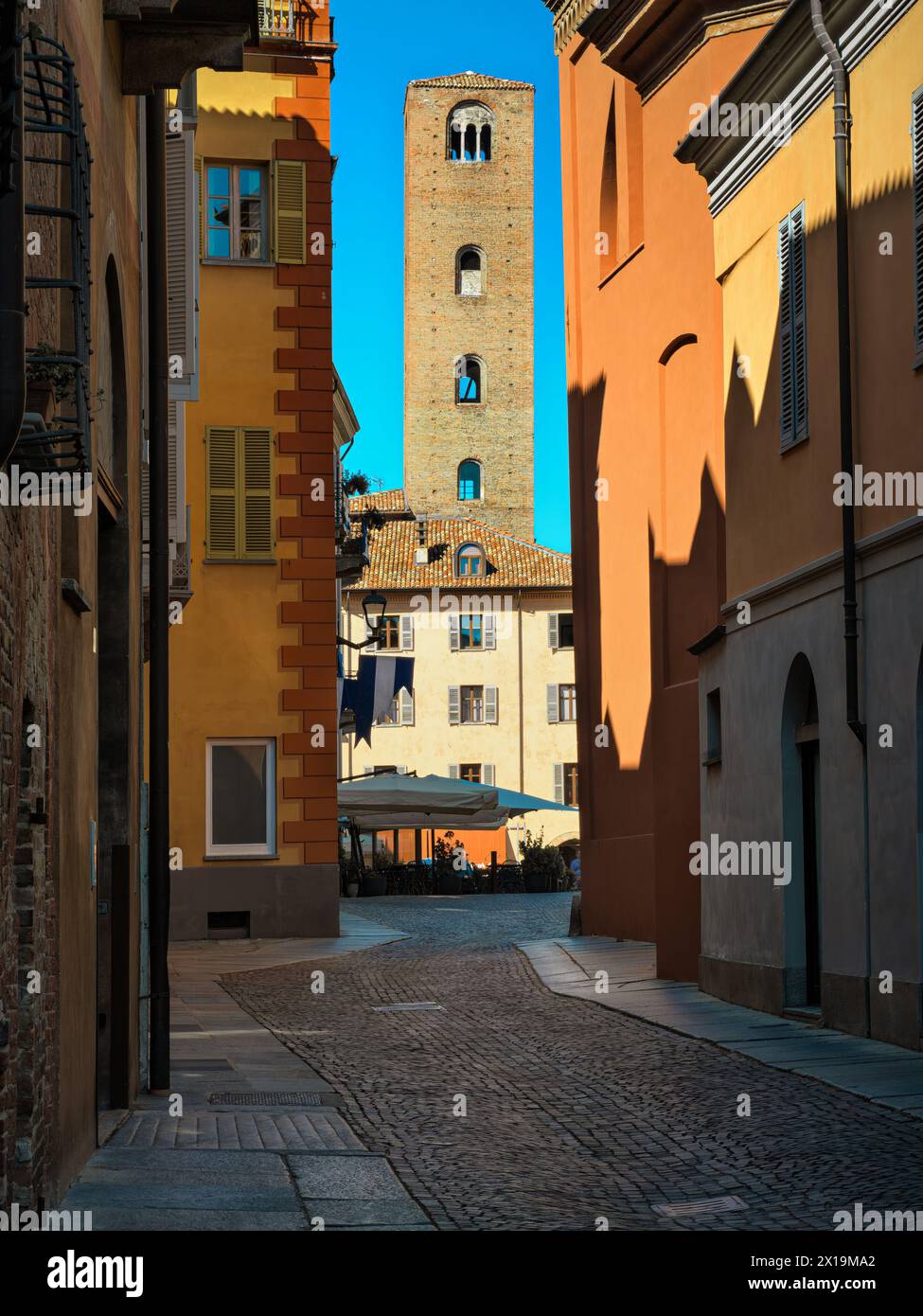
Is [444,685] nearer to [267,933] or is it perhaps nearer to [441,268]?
[441,268]

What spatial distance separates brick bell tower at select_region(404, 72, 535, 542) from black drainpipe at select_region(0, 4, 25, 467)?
2953 inches

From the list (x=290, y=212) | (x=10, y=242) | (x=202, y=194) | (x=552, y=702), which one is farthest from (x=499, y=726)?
(x=10, y=242)

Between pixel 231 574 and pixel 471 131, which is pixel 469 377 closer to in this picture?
pixel 471 131

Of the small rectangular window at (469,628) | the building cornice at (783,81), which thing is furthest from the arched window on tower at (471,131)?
the building cornice at (783,81)

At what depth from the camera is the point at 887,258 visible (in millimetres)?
13594

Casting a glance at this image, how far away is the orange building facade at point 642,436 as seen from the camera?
20.8m

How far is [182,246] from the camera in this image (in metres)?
16.2

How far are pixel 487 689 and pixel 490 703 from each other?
1.73 ft

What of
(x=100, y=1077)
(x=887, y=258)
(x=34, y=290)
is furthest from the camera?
(x=887, y=258)

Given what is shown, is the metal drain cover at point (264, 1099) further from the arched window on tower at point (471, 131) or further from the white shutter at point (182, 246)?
the arched window on tower at point (471, 131)

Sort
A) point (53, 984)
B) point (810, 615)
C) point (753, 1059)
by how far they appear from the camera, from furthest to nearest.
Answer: point (810, 615), point (753, 1059), point (53, 984)

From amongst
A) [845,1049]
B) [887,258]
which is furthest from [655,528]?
[845,1049]

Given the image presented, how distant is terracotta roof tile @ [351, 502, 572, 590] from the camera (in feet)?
224

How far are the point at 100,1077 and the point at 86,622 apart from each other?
10.1 ft
